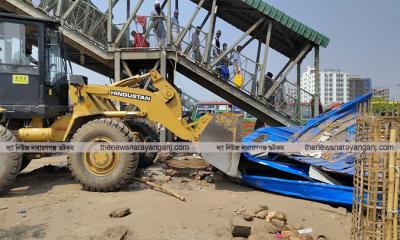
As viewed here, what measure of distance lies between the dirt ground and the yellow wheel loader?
0.50 m

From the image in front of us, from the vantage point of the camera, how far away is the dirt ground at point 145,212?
558 centimetres

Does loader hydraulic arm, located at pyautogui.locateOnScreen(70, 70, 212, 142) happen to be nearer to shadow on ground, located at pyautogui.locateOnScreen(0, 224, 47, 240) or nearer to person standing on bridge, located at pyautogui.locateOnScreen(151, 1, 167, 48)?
shadow on ground, located at pyautogui.locateOnScreen(0, 224, 47, 240)

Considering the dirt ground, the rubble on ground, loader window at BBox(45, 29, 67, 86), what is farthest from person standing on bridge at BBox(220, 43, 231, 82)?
the rubble on ground

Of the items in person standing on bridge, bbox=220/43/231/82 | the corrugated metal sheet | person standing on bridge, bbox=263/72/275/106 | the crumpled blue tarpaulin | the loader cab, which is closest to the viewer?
the crumpled blue tarpaulin

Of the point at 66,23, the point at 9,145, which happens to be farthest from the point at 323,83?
the point at 9,145

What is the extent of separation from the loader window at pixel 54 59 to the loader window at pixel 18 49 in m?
0.26

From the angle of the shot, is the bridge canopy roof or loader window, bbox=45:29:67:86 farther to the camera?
the bridge canopy roof

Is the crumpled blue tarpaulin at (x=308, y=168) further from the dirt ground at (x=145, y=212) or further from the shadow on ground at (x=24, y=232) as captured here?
the shadow on ground at (x=24, y=232)

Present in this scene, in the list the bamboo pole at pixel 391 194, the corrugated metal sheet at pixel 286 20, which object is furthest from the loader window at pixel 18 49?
the corrugated metal sheet at pixel 286 20

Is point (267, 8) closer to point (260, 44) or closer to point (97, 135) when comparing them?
point (260, 44)

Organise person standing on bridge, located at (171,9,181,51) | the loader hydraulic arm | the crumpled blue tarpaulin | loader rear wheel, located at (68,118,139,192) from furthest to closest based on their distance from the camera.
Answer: person standing on bridge, located at (171,9,181,51)
the loader hydraulic arm
loader rear wheel, located at (68,118,139,192)
the crumpled blue tarpaulin

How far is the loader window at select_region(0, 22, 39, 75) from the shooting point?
7719 millimetres

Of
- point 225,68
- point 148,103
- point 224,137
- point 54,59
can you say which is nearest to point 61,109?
point 54,59

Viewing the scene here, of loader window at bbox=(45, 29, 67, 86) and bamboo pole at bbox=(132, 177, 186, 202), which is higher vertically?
loader window at bbox=(45, 29, 67, 86)
